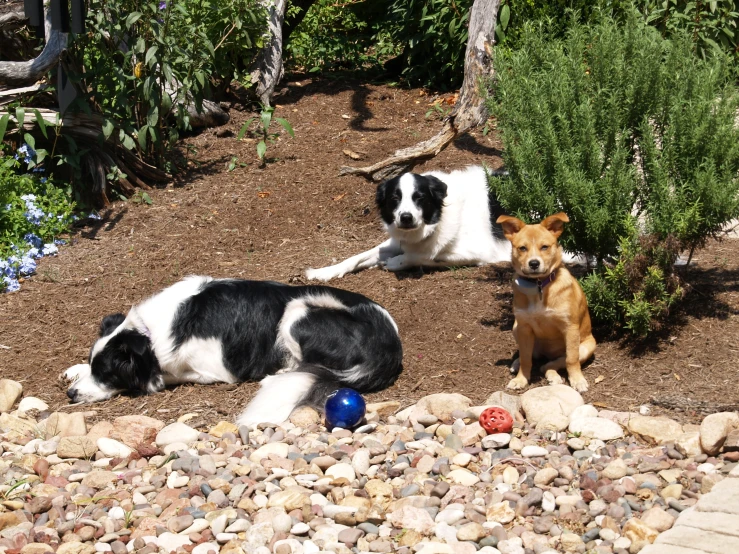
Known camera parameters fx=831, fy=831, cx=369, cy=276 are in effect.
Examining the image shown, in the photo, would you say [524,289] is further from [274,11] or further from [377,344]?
[274,11]

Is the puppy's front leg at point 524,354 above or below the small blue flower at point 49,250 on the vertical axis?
above

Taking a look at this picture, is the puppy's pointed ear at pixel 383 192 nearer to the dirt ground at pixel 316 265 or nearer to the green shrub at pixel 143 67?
the dirt ground at pixel 316 265

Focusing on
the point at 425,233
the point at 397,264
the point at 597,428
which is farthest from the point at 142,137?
the point at 597,428

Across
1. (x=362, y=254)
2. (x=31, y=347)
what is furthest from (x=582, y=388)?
(x=31, y=347)

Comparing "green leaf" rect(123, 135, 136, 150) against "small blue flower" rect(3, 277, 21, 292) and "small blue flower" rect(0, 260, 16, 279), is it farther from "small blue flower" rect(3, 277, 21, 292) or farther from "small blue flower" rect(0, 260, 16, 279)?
"small blue flower" rect(3, 277, 21, 292)

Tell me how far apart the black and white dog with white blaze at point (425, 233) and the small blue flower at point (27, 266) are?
7.21 ft

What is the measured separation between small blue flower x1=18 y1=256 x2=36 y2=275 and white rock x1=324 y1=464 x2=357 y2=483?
12.5 ft

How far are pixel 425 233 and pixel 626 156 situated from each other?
87.0 inches

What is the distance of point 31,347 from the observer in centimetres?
555

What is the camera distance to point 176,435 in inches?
167

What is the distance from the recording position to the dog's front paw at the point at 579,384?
4602 mm

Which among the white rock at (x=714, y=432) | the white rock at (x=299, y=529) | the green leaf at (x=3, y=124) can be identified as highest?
the green leaf at (x=3, y=124)

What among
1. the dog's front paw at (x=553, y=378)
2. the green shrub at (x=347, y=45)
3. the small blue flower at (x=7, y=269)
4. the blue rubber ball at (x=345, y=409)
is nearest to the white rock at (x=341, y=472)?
the blue rubber ball at (x=345, y=409)

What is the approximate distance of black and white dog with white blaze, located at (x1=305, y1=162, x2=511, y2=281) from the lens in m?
6.83
